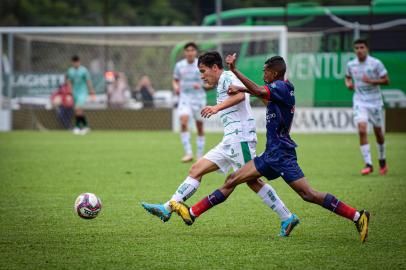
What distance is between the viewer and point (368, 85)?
46.1ft

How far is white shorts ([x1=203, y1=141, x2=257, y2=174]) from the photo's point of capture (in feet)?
26.8

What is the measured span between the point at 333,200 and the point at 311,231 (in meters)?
0.72

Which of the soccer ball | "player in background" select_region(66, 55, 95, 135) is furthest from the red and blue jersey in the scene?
"player in background" select_region(66, 55, 95, 135)

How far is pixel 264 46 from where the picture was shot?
2569 cm

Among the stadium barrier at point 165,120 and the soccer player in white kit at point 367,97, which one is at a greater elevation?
the soccer player in white kit at point 367,97

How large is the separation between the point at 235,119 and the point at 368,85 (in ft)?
21.0

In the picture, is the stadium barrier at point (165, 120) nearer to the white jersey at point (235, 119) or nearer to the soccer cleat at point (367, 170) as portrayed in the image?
the soccer cleat at point (367, 170)

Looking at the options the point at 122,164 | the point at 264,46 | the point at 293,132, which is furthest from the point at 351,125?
the point at 122,164

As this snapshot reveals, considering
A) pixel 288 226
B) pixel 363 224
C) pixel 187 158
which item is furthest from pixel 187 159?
pixel 363 224

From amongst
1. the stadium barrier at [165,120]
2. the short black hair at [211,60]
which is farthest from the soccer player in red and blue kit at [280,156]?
the stadium barrier at [165,120]

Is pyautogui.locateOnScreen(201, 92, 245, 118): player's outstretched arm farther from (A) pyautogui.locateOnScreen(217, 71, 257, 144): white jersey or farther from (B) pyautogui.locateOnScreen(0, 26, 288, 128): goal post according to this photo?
(B) pyautogui.locateOnScreen(0, 26, 288, 128): goal post

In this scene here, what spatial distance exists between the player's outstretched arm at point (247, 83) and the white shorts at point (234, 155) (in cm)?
88

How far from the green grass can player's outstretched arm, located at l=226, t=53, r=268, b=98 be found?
1.40 metres

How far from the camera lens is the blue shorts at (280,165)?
7527mm
